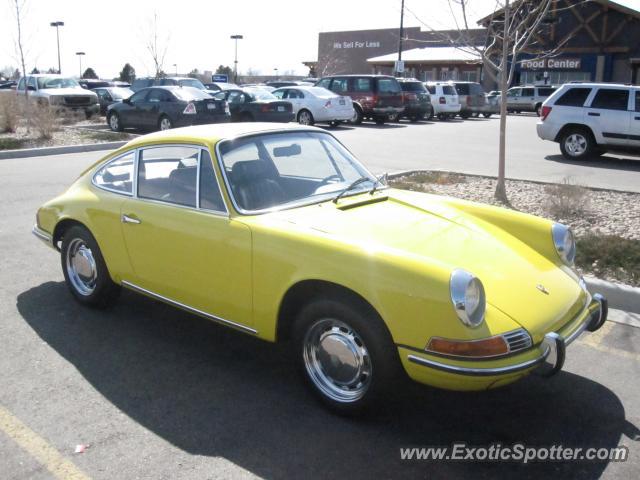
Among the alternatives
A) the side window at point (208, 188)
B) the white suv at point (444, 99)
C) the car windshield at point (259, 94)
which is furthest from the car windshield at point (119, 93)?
the side window at point (208, 188)

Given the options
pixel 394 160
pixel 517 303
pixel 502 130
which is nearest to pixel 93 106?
pixel 394 160

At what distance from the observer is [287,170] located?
4.48 m

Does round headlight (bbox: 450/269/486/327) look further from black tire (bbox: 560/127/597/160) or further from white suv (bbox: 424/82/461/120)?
white suv (bbox: 424/82/461/120)

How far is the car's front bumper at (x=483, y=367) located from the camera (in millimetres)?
3055

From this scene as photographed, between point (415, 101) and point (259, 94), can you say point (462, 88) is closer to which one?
point (415, 101)

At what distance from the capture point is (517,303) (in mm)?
3387

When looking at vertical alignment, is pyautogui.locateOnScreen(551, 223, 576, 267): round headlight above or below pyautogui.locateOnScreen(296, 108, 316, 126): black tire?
below

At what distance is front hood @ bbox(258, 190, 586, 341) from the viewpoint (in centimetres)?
341

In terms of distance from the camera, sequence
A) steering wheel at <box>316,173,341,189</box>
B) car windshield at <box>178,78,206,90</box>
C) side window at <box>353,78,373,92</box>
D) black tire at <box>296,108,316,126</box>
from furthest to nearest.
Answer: car windshield at <box>178,78,206,90</box>
side window at <box>353,78,373,92</box>
black tire at <box>296,108,316,126</box>
steering wheel at <box>316,173,341,189</box>

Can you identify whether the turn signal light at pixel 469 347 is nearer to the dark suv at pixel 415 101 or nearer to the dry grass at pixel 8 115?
the dry grass at pixel 8 115

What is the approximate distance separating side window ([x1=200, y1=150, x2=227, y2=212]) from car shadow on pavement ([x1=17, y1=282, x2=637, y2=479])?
104cm

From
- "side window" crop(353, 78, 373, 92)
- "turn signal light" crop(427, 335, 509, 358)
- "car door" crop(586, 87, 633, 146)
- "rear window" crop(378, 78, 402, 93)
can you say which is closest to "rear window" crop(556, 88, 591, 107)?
"car door" crop(586, 87, 633, 146)

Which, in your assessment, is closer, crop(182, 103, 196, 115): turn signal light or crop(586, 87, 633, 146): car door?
crop(586, 87, 633, 146): car door

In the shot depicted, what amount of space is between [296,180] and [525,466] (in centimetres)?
229
